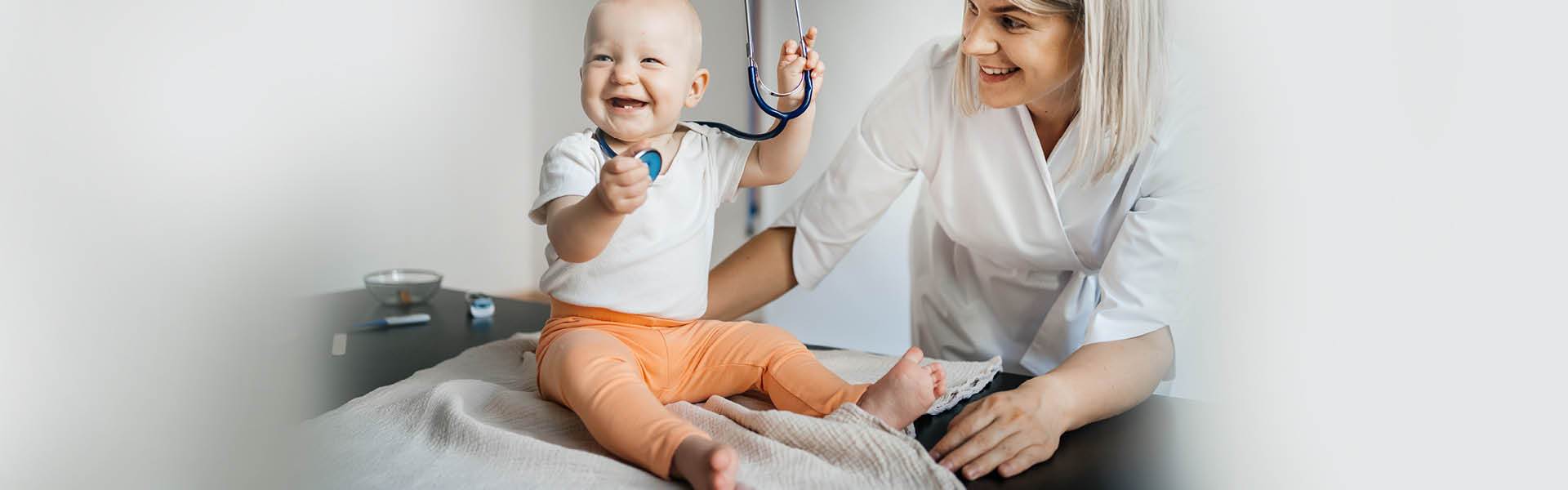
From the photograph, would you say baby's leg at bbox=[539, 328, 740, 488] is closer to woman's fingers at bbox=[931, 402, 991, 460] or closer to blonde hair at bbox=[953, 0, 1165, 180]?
woman's fingers at bbox=[931, 402, 991, 460]

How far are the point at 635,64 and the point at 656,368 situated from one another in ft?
0.81

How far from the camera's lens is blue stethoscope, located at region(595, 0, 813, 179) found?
2.70 ft

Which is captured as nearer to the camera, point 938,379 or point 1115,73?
point 938,379

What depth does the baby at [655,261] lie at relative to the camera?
2.52ft

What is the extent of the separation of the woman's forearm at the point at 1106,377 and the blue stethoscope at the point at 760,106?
0.30m

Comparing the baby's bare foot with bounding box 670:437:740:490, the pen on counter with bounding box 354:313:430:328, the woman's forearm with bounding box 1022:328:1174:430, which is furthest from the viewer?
the pen on counter with bounding box 354:313:430:328

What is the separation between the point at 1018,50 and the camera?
966 millimetres

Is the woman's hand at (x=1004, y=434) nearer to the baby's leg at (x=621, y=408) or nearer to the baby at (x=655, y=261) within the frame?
the baby at (x=655, y=261)

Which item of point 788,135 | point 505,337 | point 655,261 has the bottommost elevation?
point 505,337

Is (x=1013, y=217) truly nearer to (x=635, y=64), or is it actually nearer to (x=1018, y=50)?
(x=1018, y=50)

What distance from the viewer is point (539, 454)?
73 cm

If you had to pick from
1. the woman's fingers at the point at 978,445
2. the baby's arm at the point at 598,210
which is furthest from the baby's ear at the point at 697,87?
the woman's fingers at the point at 978,445

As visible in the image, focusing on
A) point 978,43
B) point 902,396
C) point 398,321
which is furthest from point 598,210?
point 398,321

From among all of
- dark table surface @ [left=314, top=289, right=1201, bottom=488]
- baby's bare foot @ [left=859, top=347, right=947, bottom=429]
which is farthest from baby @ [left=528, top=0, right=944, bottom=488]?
dark table surface @ [left=314, top=289, right=1201, bottom=488]
